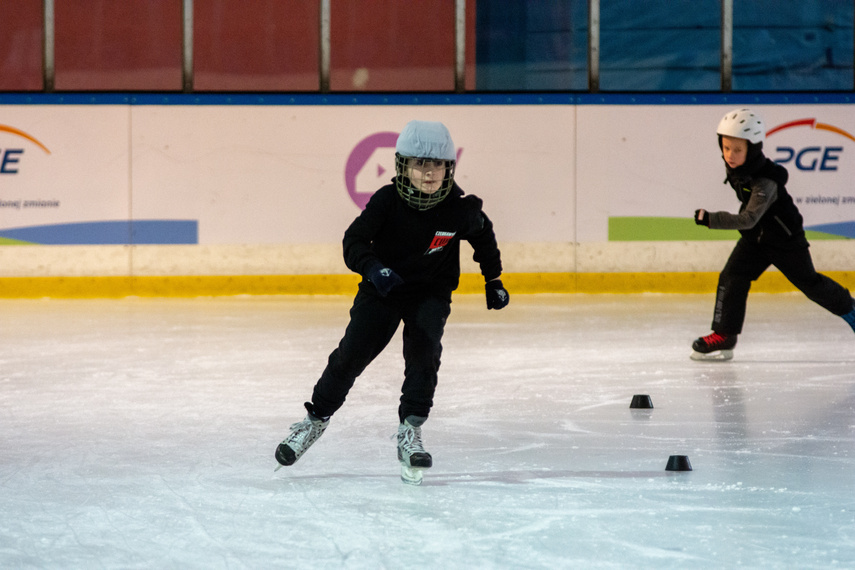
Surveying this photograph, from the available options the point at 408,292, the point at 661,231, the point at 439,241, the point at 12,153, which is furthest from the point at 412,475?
the point at 12,153

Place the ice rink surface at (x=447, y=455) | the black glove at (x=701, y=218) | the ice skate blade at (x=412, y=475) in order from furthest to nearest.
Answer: the black glove at (x=701, y=218) → the ice skate blade at (x=412, y=475) → the ice rink surface at (x=447, y=455)

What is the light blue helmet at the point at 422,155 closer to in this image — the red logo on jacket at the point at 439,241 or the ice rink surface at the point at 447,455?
the red logo on jacket at the point at 439,241

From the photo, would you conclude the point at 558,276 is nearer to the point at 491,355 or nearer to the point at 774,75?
the point at 774,75

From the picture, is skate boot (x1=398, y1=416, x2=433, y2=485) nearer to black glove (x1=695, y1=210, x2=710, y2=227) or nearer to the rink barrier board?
black glove (x1=695, y1=210, x2=710, y2=227)

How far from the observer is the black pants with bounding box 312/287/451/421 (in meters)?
3.23

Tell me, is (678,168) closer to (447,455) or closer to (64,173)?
(64,173)

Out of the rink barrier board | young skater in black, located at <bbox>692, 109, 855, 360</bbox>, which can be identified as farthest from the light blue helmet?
the rink barrier board

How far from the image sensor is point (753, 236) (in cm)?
567

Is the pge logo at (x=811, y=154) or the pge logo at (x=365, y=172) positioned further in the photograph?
the pge logo at (x=811, y=154)

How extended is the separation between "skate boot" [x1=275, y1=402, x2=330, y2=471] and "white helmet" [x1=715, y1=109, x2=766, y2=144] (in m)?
2.86

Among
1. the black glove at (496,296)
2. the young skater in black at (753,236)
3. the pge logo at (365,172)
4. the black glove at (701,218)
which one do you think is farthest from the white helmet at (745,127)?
the pge logo at (365,172)

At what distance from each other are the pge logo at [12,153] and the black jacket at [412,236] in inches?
252

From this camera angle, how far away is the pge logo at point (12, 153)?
8844 mm

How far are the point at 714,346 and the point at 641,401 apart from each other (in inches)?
57.2
